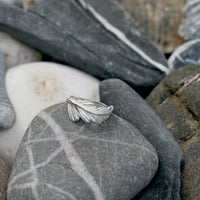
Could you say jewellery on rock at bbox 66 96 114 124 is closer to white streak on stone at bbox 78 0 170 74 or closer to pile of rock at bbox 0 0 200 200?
pile of rock at bbox 0 0 200 200

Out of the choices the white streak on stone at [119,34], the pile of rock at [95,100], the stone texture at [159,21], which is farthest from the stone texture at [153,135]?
the stone texture at [159,21]

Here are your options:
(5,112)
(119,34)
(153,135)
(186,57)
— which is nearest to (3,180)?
(5,112)

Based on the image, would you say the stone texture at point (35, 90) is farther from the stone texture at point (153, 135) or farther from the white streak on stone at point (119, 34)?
the white streak on stone at point (119, 34)

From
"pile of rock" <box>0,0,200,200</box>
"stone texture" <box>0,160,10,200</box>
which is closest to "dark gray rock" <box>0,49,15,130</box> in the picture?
"pile of rock" <box>0,0,200,200</box>

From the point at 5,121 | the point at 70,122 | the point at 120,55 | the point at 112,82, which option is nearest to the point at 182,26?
the point at 120,55

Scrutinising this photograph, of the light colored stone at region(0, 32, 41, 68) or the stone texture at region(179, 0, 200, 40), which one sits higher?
the stone texture at region(179, 0, 200, 40)

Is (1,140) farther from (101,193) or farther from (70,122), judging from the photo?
(101,193)

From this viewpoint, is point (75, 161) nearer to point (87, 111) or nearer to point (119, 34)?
point (87, 111)
